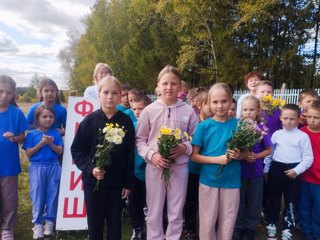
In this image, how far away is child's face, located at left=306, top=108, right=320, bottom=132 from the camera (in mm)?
4250

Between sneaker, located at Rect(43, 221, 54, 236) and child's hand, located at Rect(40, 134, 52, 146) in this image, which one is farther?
sneaker, located at Rect(43, 221, 54, 236)

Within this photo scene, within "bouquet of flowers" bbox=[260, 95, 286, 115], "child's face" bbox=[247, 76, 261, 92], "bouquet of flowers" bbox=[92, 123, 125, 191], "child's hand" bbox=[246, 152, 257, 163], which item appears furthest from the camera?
"child's face" bbox=[247, 76, 261, 92]

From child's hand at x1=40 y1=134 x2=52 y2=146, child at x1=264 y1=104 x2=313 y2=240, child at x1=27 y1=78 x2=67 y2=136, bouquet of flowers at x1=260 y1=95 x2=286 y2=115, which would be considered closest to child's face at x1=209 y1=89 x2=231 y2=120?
bouquet of flowers at x1=260 y1=95 x2=286 y2=115

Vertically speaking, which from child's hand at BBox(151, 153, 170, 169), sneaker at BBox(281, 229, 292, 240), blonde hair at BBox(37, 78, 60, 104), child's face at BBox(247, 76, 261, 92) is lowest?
sneaker at BBox(281, 229, 292, 240)

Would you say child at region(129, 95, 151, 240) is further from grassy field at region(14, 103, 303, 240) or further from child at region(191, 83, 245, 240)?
child at region(191, 83, 245, 240)

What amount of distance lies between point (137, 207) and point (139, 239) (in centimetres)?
42

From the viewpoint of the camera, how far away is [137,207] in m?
4.16

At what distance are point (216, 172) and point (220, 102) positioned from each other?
81 centimetres

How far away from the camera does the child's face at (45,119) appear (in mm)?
4164

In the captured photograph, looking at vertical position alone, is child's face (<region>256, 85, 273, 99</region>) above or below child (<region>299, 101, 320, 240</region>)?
above

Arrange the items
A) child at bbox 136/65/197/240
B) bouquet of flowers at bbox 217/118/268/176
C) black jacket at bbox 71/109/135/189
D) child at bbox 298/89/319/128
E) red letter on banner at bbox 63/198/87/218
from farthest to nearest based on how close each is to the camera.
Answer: child at bbox 298/89/319/128
red letter on banner at bbox 63/198/87/218
child at bbox 136/65/197/240
black jacket at bbox 71/109/135/189
bouquet of flowers at bbox 217/118/268/176

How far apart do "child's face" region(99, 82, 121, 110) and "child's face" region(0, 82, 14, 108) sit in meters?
1.51

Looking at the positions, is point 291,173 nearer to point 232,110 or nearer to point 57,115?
point 232,110

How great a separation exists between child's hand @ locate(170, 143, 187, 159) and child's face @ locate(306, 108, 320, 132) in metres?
2.10
